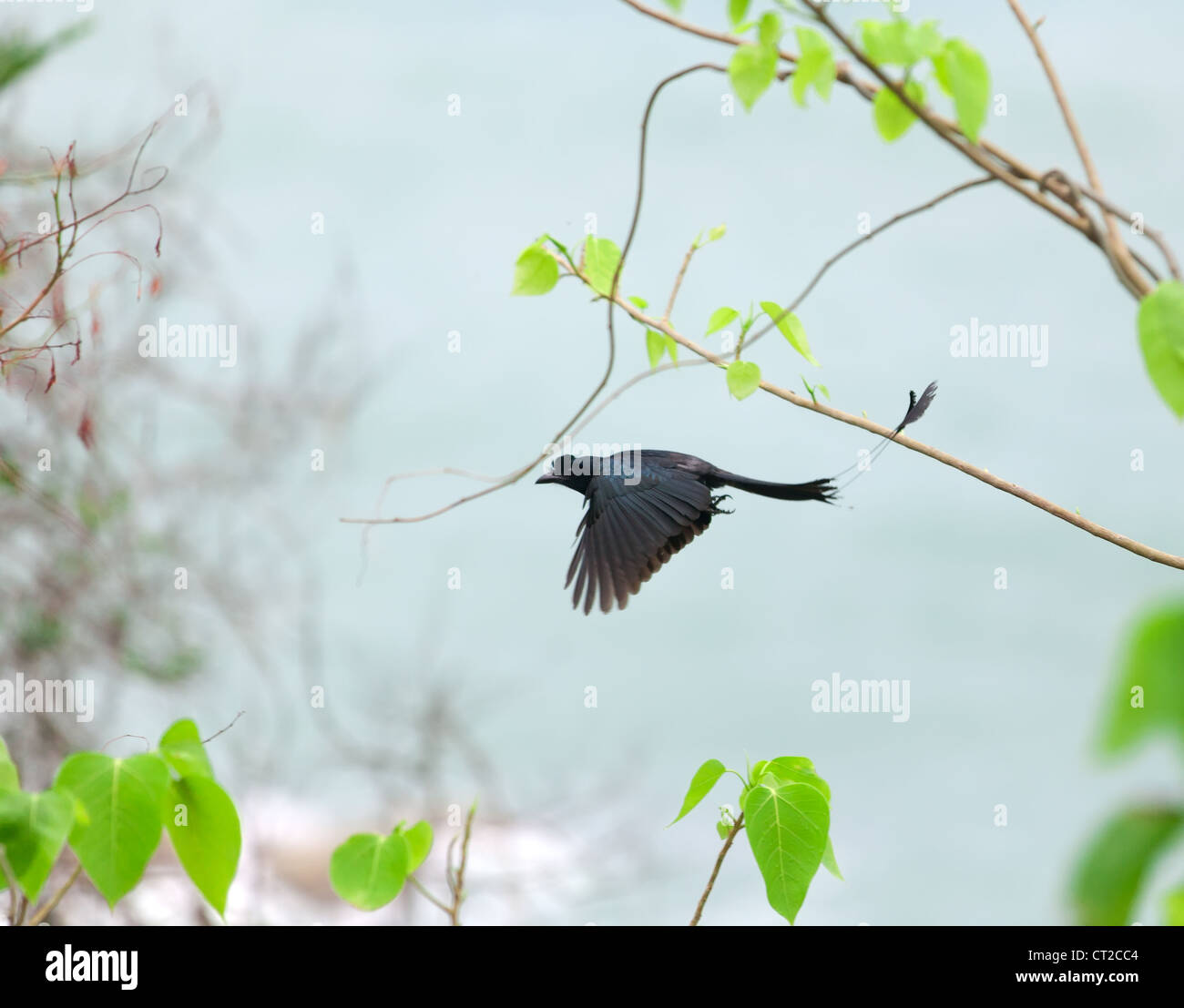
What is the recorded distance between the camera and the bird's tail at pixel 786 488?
50.5 inches

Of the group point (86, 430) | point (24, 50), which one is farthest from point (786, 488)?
point (24, 50)

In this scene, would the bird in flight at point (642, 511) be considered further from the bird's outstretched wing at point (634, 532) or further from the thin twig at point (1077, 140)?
the thin twig at point (1077, 140)

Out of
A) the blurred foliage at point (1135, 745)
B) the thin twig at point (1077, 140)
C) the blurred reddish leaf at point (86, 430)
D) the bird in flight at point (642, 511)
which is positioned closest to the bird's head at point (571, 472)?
the bird in flight at point (642, 511)

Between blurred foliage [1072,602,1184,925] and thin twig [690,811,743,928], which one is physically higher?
blurred foliage [1072,602,1184,925]

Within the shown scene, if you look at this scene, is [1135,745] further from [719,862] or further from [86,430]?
[86,430]

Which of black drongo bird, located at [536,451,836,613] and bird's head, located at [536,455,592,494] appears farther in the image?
bird's head, located at [536,455,592,494]

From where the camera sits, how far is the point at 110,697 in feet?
14.2

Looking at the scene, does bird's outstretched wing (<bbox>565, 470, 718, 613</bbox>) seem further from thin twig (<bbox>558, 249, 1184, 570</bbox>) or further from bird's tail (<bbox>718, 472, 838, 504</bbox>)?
thin twig (<bbox>558, 249, 1184, 570</bbox>)

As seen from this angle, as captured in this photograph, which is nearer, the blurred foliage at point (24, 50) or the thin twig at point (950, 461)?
the thin twig at point (950, 461)

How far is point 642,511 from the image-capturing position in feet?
4.55

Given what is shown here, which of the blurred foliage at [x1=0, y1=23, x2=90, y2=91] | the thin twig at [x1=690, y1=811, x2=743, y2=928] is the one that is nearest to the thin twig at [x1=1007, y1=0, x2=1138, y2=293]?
the thin twig at [x1=690, y1=811, x2=743, y2=928]

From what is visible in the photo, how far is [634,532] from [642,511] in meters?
0.04

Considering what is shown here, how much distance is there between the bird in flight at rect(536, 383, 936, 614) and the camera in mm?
1309

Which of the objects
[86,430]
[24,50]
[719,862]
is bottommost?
[719,862]
